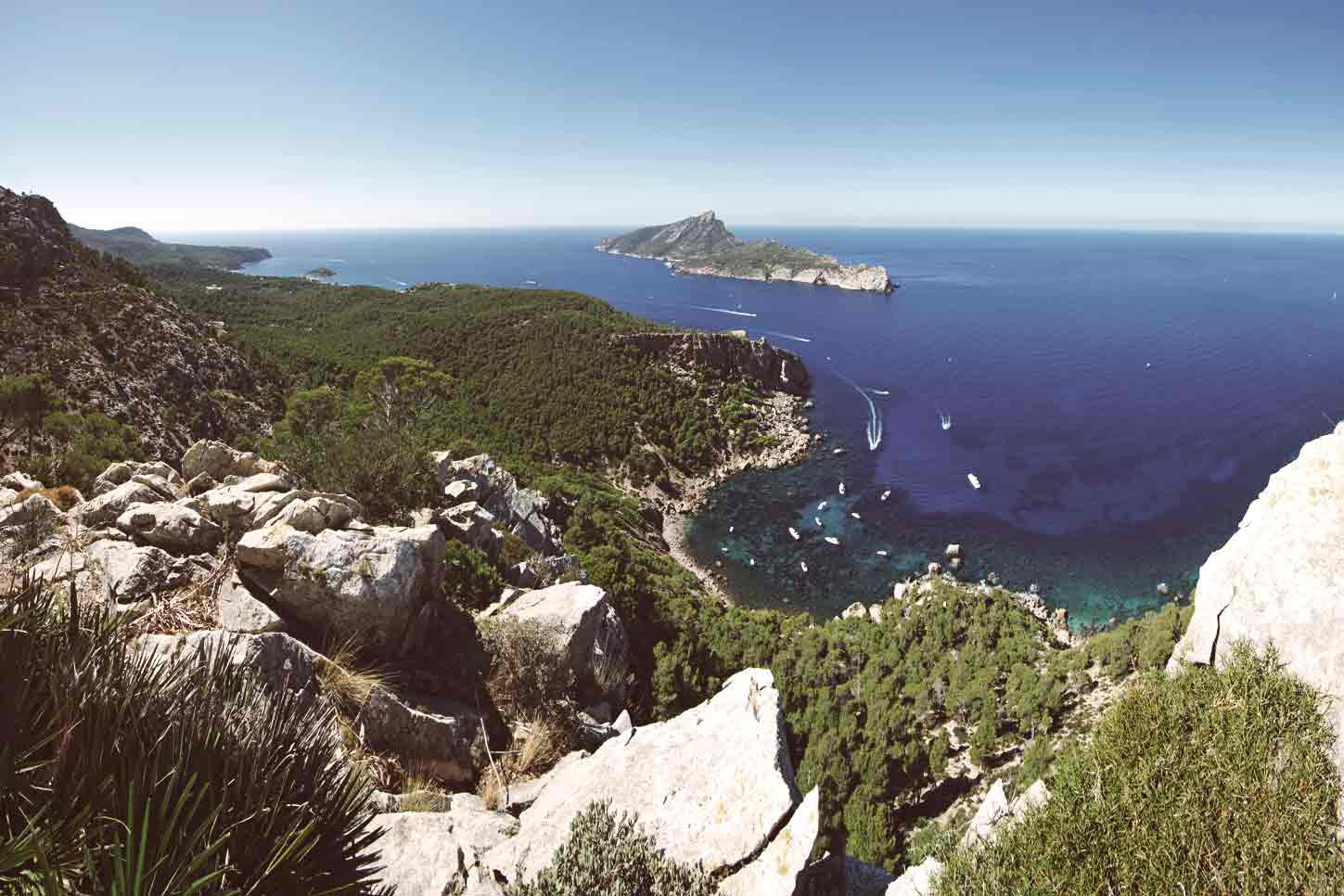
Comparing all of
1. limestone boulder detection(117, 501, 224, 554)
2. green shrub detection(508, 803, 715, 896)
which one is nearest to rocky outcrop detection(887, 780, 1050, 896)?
green shrub detection(508, 803, 715, 896)

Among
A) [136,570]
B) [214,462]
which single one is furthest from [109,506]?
[214,462]

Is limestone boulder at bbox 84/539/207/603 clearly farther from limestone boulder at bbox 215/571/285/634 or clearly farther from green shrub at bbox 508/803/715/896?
green shrub at bbox 508/803/715/896

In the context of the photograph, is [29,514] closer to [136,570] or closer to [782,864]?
[136,570]

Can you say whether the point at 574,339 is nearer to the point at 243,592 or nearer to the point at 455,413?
the point at 455,413

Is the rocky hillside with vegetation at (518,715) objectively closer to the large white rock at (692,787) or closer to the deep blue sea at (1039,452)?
the large white rock at (692,787)

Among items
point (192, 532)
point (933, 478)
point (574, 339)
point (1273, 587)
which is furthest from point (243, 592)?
point (574, 339)

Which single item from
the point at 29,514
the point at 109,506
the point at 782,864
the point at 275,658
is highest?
the point at 29,514

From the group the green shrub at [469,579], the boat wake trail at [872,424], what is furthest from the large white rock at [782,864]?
the boat wake trail at [872,424]
